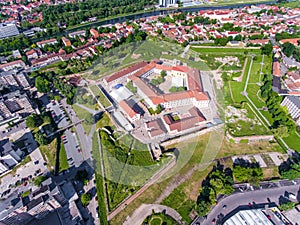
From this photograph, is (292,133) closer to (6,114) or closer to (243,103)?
(243,103)

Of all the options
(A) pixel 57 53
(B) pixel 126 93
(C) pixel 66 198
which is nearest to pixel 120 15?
(A) pixel 57 53

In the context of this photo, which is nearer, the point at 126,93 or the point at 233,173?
the point at 233,173

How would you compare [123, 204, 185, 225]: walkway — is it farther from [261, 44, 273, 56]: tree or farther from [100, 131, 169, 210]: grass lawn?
[261, 44, 273, 56]: tree

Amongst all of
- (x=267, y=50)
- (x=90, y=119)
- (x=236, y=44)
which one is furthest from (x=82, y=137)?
(x=236, y=44)

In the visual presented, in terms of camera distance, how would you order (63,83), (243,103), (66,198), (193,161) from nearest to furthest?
(66,198) → (193,161) → (243,103) → (63,83)

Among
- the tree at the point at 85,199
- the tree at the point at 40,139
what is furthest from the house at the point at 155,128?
the tree at the point at 40,139

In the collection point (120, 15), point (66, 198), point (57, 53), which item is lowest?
point (66, 198)

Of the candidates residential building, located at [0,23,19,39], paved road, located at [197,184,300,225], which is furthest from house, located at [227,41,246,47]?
residential building, located at [0,23,19,39]
